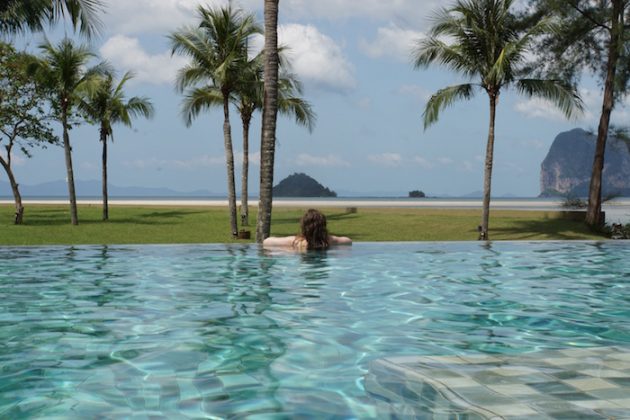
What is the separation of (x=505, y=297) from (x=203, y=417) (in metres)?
6.21

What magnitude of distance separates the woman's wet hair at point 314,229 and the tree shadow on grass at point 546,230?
14.5 meters

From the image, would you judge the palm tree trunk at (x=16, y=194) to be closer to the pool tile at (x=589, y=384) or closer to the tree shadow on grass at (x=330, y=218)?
the tree shadow on grass at (x=330, y=218)

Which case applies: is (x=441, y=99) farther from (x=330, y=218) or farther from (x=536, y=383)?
(x=536, y=383)

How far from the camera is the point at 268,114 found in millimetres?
18766

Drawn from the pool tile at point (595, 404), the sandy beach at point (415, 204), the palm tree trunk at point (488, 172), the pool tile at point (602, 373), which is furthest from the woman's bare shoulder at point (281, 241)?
the sandy beach at point (415, 204)

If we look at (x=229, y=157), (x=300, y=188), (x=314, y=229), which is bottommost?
(x=300, y=188)

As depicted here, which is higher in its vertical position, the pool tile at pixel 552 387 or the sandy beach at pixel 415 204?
the pool tile at pixel 552 387

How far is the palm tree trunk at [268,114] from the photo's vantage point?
1869 cm

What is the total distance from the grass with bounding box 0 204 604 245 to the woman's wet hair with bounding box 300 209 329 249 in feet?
35.0

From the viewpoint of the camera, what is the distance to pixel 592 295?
32.1 ft

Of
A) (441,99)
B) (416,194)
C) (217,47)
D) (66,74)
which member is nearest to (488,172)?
(441,99)

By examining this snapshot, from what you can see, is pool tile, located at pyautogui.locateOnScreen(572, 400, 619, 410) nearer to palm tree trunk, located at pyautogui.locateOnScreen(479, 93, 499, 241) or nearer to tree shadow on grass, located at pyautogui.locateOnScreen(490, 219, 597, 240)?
palm tree trunk, located at pyautogui.locateOnScreen(479, 93, 499, 241)

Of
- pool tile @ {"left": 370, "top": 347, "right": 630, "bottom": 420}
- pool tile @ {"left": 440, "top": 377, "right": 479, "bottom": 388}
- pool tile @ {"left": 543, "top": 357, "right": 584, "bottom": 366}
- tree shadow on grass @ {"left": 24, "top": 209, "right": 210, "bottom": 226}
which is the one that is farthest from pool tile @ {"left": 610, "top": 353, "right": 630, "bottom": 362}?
tree shadow on grass @ {"left": 24, "top": 209, "right": 210, "bottom": 226}

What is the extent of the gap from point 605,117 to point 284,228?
48.5 feet
